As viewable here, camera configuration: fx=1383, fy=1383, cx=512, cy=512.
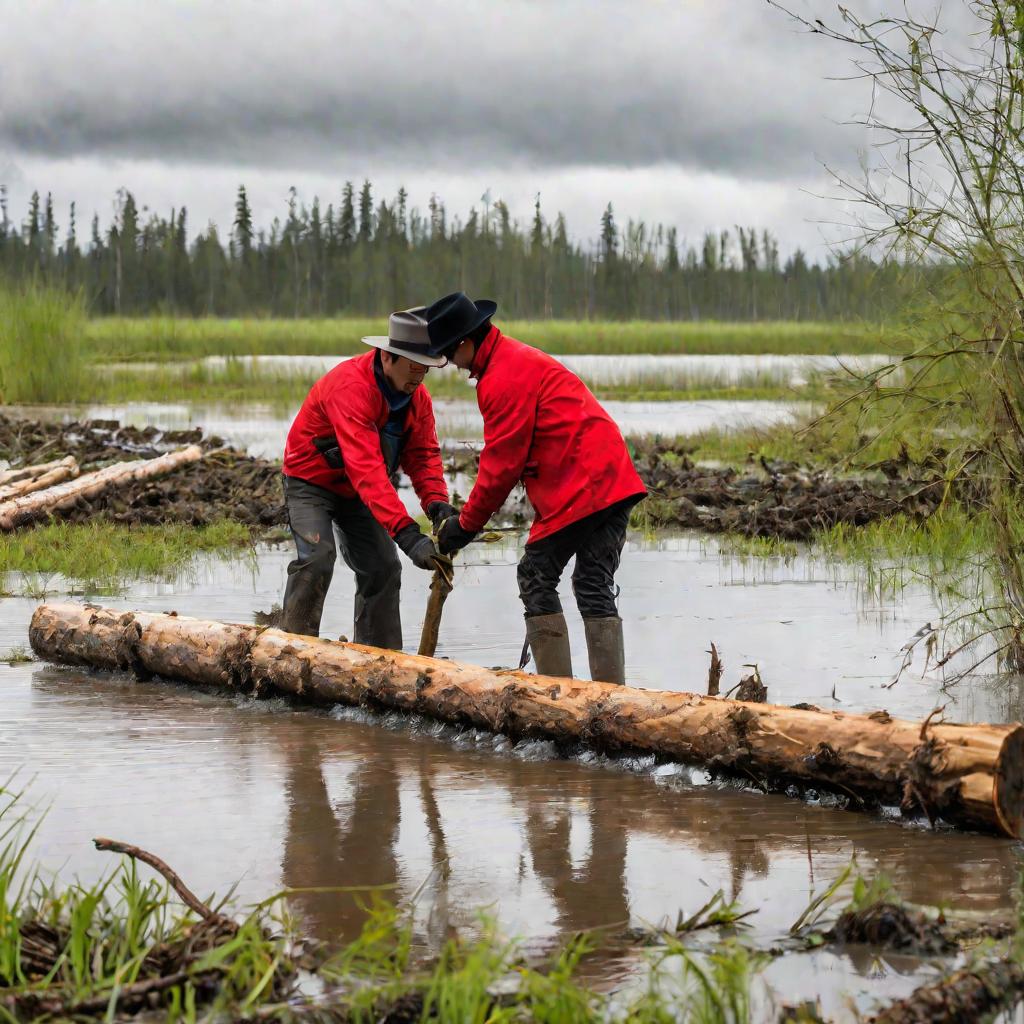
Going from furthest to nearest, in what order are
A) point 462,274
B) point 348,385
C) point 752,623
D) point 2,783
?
point 462,274 < point 752,623 < point 348,385 < point 2,783

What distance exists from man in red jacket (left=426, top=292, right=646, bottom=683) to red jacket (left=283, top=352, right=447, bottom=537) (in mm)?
512

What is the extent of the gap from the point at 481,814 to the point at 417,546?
78.9 inches

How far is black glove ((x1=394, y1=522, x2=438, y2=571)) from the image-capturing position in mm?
6961

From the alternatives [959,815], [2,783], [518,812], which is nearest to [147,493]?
[2,783]

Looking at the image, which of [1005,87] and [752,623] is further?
[752,623]

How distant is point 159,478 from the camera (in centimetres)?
1653

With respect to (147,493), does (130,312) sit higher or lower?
higher

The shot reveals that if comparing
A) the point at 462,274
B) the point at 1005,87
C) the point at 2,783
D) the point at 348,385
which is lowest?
the point at 2,783

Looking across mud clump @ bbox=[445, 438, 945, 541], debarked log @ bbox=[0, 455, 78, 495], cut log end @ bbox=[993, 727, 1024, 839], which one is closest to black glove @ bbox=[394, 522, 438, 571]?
cut log end @ bbox=[993, 727, 1024, 839]

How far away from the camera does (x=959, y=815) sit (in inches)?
194

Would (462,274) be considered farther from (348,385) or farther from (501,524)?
(348,385)

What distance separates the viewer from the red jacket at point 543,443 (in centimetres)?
677

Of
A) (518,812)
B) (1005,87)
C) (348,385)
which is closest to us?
(518,812)

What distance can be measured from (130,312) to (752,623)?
281 ft
